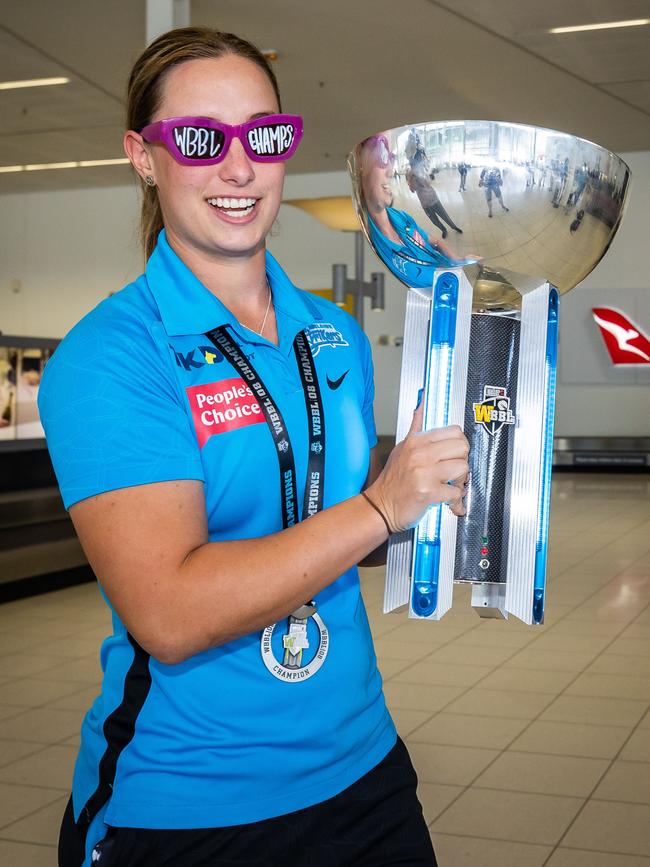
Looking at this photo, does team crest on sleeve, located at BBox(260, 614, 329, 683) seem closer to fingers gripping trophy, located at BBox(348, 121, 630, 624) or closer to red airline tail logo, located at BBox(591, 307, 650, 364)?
fingers gripping trophy, located at BBox(348, 121, 630, 624)

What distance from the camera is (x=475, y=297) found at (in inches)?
47.4

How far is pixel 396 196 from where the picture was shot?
3.80 feet

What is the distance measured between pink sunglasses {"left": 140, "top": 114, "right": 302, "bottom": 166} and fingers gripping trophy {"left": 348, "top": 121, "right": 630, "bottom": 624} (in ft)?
0.30

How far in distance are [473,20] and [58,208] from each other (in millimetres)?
9767

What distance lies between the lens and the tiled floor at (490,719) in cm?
304

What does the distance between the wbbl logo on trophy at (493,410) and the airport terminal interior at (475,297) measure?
0.04 ft

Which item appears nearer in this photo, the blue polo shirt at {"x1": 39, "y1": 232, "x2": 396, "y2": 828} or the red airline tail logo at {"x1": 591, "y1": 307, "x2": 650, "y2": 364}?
the blue polo shirt at {"x1": 39, "y1": 232, "x2": 396, "y2": 828}

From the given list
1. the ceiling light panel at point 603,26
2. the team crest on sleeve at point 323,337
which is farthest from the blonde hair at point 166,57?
the ceiling light panel at point 603,26

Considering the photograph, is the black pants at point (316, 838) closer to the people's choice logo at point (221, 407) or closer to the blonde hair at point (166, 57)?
the people's choice logo at point (221, 407)

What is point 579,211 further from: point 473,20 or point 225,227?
point 473,20

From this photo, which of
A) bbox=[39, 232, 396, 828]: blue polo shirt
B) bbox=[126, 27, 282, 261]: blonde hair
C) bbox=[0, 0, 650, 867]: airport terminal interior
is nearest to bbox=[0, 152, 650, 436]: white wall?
bbox=[0, 0, 650, 867]: airport terminal interior

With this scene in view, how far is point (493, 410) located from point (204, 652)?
40 cm

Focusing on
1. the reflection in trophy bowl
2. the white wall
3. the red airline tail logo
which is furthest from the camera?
the white wall

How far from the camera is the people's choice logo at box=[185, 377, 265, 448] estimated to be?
1082 millimetres
